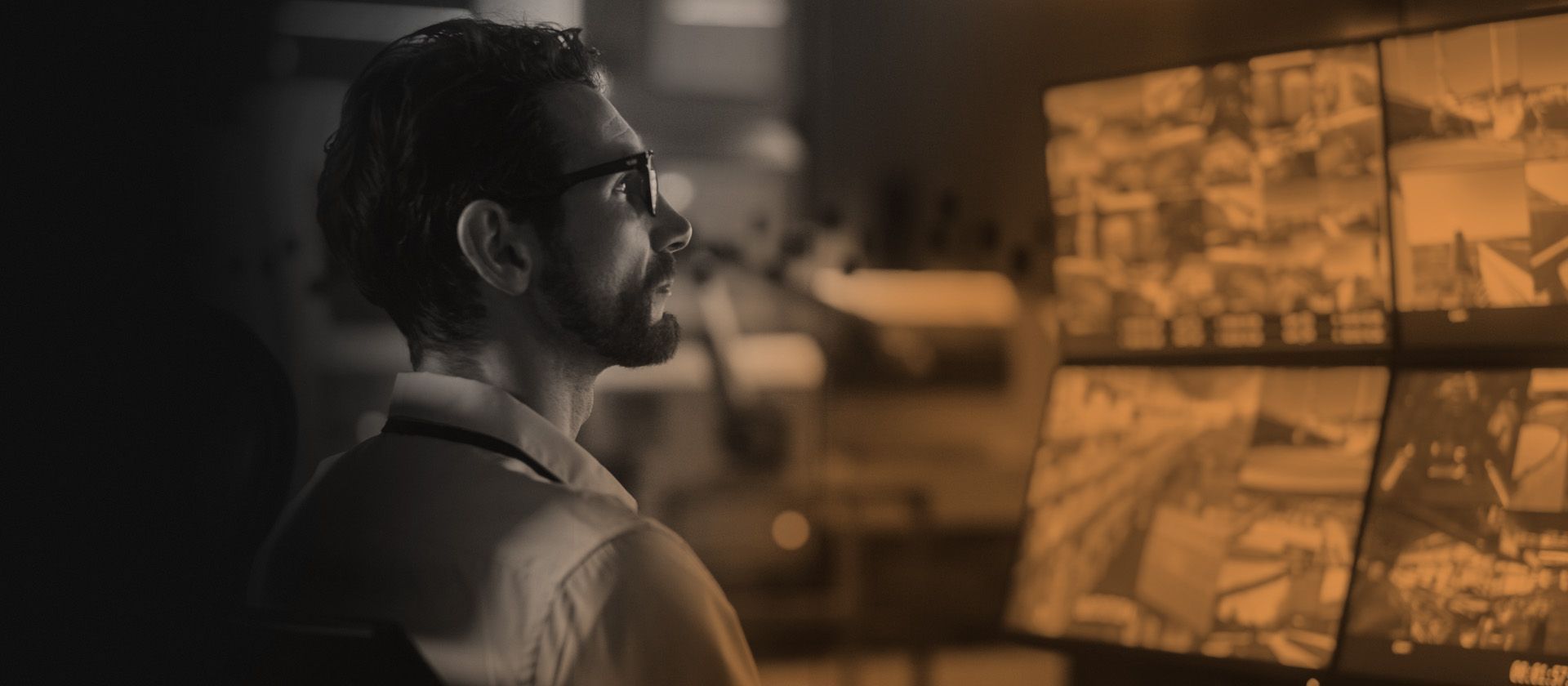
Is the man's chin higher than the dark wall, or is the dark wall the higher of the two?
the dark wall

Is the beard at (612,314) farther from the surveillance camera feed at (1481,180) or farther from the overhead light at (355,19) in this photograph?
the surveillance camera feed at (1481,180)

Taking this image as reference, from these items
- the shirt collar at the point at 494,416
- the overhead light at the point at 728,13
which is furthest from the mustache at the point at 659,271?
the overhead light at the point at 728,13

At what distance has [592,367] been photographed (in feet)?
5.10

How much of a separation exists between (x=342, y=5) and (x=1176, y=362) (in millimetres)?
1527

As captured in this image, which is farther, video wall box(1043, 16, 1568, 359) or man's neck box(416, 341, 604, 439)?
video wall box(1043, 16, 1568, 359)

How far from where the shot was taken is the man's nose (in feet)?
5.26

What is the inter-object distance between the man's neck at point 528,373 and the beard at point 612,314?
37mm

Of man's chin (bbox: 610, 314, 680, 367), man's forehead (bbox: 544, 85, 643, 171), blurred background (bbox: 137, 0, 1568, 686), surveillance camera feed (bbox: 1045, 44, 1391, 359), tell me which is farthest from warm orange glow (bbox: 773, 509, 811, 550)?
man's forehead (bbox: 544, 85, 643, 171)

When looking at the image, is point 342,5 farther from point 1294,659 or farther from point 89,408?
point 1294,659

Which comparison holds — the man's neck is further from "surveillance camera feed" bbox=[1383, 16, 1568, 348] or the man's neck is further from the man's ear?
"surveillance camera feed" bbox=[1383, 16, 1568, 348]

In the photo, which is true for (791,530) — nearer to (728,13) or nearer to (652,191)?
(728,13)

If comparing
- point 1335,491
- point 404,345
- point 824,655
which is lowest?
point 824,655

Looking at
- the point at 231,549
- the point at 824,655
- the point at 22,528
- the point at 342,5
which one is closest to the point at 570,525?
the point at 231,549

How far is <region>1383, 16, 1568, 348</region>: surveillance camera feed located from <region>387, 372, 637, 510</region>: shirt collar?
1473 mm
